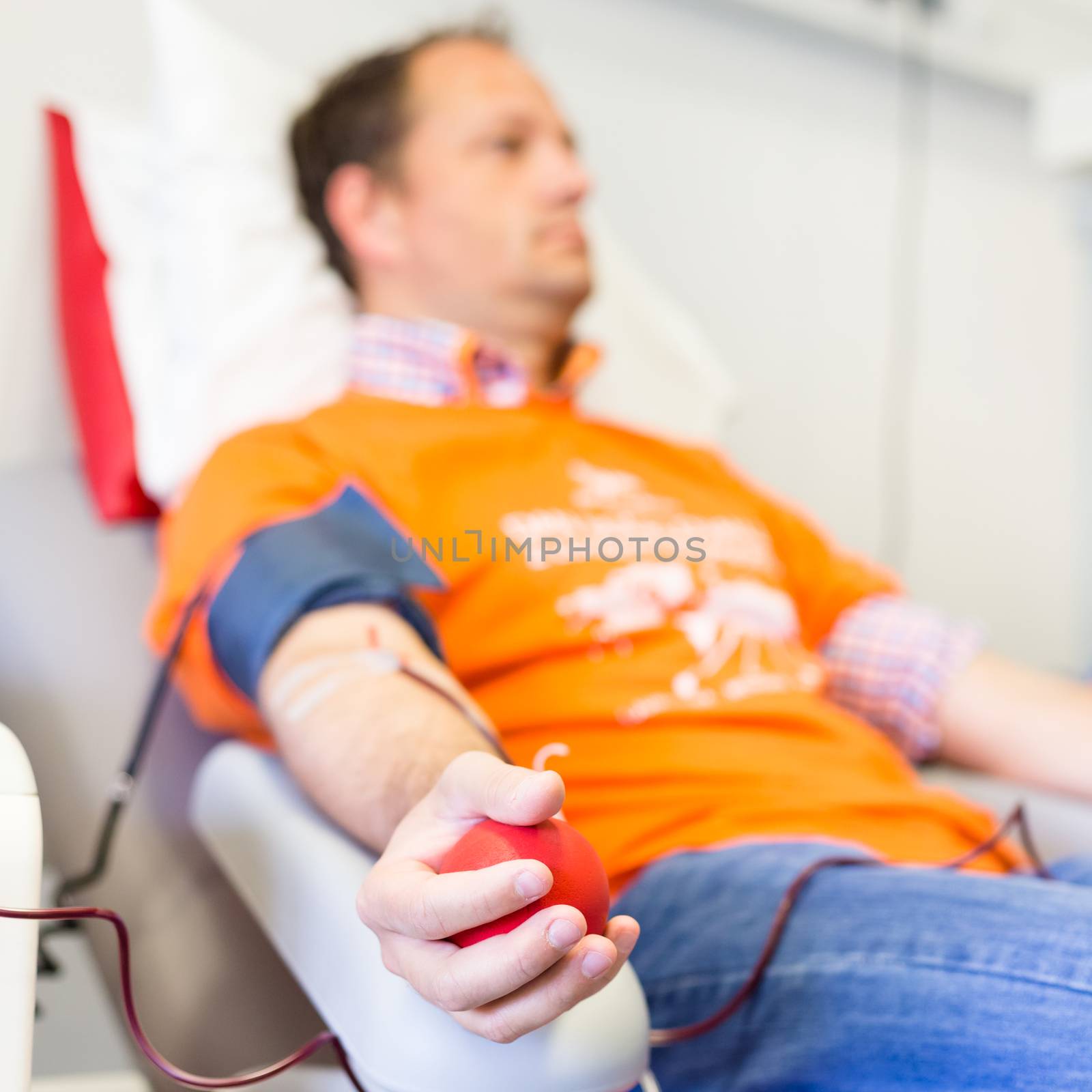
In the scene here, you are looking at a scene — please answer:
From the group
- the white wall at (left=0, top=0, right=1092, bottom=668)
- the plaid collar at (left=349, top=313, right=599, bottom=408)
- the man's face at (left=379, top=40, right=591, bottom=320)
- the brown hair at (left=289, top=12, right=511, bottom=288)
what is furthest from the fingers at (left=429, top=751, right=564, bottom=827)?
the white wall at (left=0, top=0, right=1092, bottom=668)

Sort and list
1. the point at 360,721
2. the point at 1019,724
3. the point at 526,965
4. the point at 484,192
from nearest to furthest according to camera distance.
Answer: the point at 526,965 → the point at 360,721 → the point at 1019,724 → the point at 484,192

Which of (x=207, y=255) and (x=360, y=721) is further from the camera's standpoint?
(x=207, y=255)

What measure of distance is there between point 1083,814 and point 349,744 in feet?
1.78

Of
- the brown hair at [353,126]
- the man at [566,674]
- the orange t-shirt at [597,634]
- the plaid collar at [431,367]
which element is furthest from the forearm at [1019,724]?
the brown hair at [353,126]

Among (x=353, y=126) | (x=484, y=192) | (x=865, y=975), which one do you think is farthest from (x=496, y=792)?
(x=353, y=126)

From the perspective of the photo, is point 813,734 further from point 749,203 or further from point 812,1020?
point 749,203

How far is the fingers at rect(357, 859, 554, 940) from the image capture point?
0.33 m

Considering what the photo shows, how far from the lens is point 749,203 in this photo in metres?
1.55

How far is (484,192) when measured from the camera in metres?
0.95

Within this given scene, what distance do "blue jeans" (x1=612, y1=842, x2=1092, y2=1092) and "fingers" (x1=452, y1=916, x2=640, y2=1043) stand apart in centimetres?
18

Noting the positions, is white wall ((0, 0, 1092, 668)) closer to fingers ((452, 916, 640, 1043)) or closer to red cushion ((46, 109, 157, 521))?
red cushion ((46, 109, 157, 521))

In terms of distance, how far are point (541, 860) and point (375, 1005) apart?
0.35ft

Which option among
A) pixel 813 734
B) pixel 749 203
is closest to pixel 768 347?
pixel 749 203

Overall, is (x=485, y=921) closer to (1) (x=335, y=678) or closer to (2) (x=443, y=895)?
(2) (x=443, y=895)
